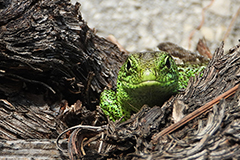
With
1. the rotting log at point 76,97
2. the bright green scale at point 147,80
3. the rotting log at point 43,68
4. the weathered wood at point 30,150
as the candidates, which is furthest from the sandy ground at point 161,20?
the weathered wood at point 30,150

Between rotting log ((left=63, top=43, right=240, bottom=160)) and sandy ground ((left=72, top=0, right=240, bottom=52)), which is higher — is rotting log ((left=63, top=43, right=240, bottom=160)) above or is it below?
below

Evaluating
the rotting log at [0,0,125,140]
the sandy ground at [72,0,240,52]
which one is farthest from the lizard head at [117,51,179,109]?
the sandy ground at [72,0,240,52]

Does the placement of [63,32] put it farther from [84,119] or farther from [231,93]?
[231,93]

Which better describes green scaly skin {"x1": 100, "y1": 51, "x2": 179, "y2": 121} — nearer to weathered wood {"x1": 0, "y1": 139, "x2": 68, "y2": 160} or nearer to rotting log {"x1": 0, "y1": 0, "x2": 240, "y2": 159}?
rotting log {"x1": 0, "y1": 0, "x2": 240, "y2": 159}

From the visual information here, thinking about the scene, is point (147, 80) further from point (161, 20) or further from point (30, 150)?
point (161, 20)

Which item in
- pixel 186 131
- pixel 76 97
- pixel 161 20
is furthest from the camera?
pixel 161 20

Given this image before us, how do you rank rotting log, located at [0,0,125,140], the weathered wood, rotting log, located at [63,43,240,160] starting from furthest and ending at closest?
1. rotting log, located at [0,0,125,140]
2. the weathered wood
3. rotting log, located at [63,43,240,160]

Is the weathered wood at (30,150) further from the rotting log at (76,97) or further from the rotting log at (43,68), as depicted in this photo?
the rotting log at (43,68)

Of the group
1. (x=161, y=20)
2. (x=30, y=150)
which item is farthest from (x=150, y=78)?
(x=161, y=20)

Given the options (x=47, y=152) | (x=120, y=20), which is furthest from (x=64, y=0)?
(x=120, y=20)
